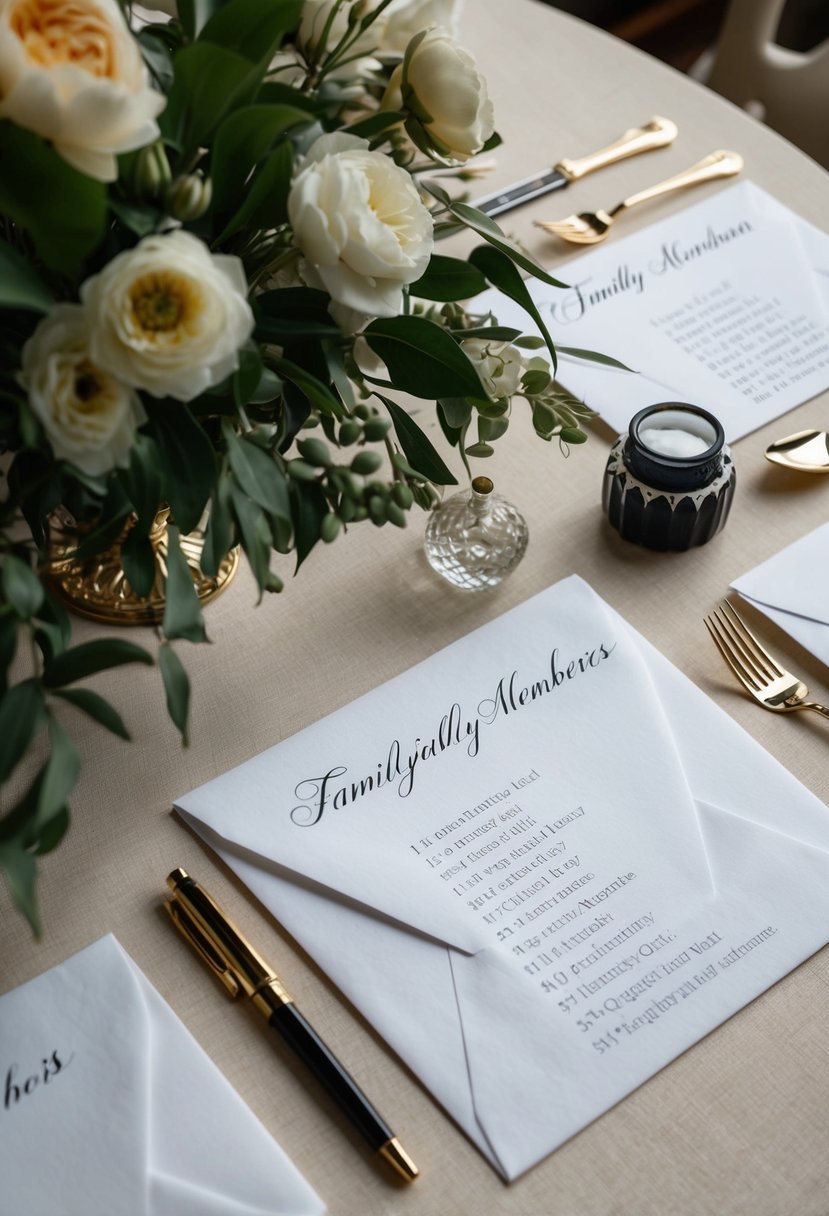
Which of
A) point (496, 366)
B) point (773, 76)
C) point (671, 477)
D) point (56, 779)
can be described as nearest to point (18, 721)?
point (56, 779)

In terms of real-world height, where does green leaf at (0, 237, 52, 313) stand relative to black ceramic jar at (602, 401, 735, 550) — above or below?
above

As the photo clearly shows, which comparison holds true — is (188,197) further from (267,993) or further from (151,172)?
(267,993)

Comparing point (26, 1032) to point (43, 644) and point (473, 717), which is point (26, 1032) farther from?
point (473, 717)

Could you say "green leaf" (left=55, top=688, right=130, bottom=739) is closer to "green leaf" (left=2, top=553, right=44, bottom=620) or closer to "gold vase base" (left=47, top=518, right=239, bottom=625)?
"green leaf" (left=2, top=553, right=44, bottom=620)

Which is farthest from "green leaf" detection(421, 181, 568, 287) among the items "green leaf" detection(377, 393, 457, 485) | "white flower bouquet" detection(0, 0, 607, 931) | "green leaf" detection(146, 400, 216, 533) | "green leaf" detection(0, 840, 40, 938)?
"green leaf" detection(0, 840, 40, 938)

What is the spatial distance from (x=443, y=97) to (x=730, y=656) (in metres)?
0.42

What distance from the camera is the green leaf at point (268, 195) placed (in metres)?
0.59

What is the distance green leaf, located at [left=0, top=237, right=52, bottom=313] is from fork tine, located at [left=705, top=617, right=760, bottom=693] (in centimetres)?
51

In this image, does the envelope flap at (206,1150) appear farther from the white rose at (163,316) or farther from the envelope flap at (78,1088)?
the white rose at (163,316)

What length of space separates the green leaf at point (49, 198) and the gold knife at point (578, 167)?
0.62 m

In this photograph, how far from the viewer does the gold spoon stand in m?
0.93

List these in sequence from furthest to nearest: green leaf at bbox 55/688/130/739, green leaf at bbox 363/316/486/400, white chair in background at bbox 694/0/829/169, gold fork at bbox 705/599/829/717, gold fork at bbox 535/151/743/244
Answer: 1. white chair in background at bbox 694/0/829/169
2. gold fork at bbox 535/151/743/244
3. gold fork at bbox 705/599/829/717
4. green leaf at bbox 363/316/486/400
5. green leaf at bbox 55/688/130/739

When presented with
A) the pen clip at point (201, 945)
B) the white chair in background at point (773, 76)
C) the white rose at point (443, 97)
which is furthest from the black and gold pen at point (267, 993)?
the white chair in background at point (773, 76)

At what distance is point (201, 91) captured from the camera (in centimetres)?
57
